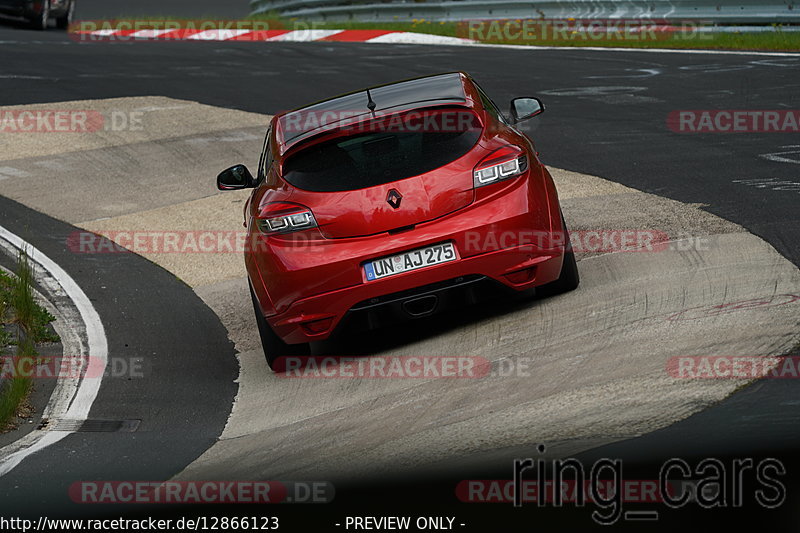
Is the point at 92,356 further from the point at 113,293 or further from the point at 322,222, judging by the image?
the point at 322,222

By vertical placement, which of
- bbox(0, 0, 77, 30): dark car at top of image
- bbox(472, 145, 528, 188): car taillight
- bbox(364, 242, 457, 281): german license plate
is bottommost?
bbox(0, 0, 77, 30): dark car at top of image

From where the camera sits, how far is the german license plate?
6645 mm

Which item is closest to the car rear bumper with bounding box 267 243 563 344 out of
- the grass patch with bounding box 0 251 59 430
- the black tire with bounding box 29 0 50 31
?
the grass patch with bounding box 0 251 59 430

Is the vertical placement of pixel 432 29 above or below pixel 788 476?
below

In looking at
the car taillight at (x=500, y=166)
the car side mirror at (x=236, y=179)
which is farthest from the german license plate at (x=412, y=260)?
the car side mirror at (x=236, y=179)

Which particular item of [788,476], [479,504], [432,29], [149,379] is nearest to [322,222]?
[149,379]

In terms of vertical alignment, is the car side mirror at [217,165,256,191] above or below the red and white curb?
above

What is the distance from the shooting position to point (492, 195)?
22.5 feet

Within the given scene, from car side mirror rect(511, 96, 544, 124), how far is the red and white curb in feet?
57.2

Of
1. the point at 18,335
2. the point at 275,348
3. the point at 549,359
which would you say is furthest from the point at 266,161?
the point at 549,359

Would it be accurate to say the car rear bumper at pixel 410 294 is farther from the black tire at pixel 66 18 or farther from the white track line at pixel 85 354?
the black tire at pixel 66 18

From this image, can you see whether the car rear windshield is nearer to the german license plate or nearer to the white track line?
the german license plate

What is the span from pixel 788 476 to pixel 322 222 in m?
3.26

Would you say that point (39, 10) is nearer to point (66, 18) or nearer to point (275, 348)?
point (66, 18)
